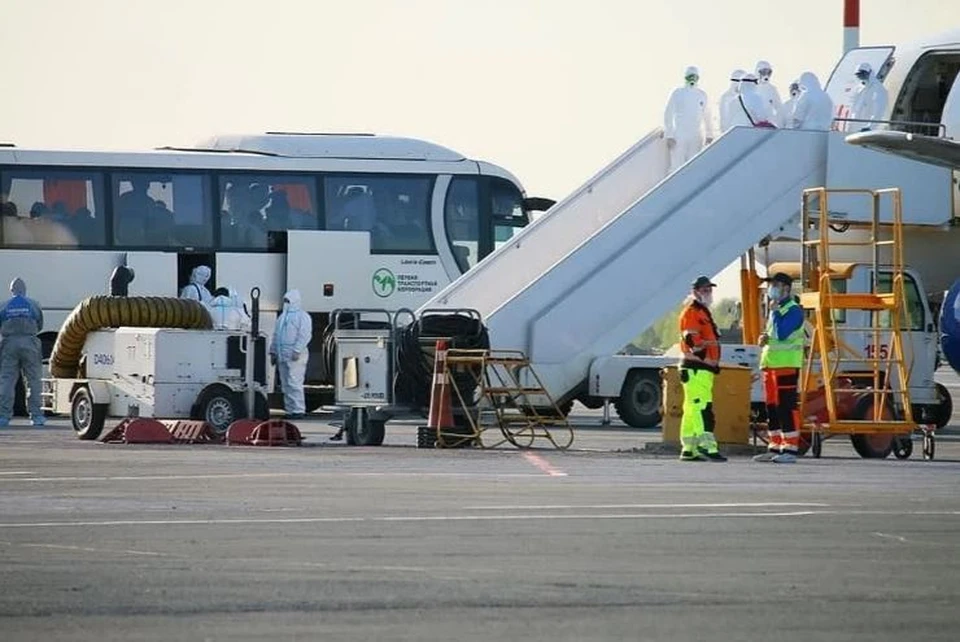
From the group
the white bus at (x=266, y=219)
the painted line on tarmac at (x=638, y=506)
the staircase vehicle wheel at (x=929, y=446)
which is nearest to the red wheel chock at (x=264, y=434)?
the staircase vehicle wheel at (x=929, y=446)

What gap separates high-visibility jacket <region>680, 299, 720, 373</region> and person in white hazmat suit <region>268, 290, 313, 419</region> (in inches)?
497

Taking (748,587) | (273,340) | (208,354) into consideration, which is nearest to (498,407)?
(208,354)

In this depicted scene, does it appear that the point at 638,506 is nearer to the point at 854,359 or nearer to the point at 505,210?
the point at 854,359

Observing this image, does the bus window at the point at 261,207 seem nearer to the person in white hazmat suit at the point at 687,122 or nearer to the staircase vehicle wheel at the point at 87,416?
the person in white hazmat suit at the point at 687,122

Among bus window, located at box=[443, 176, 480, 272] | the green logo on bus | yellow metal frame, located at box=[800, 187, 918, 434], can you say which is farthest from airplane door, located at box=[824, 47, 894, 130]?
the green logo on bus

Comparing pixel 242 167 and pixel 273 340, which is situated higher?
pixel 242 167

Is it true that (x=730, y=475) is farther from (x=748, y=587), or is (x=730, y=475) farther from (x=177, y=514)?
(x=748, y=587)

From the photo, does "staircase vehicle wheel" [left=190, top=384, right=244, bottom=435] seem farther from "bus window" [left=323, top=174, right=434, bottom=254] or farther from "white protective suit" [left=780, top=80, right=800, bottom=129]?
"bus window" [left=323, top=174, right=434, bottom=254]

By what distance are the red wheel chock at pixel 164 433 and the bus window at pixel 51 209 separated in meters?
12.4

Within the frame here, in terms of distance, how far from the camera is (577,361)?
30047mm

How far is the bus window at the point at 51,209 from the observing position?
3825cm

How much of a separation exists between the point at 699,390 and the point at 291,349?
13363mm

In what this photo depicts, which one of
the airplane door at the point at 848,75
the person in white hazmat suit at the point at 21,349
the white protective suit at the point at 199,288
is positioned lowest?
the person in white hazmat suit at the point at 21,349

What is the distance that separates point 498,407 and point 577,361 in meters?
4.60
